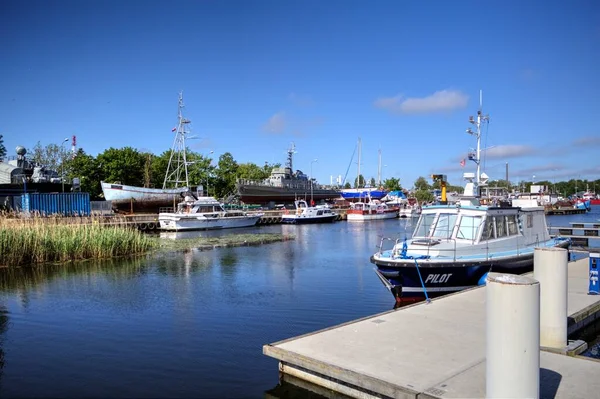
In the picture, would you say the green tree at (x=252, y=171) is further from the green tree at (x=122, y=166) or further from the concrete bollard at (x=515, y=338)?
the concrete bollard at (x=515, y=338)

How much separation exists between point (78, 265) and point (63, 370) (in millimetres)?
14764

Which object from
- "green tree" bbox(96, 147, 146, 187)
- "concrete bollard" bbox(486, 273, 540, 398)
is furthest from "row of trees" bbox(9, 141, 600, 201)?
"concrete bollard" bbox(486, 273, 540, 398)

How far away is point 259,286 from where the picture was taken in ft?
63.0

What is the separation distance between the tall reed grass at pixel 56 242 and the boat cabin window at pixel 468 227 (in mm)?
19030

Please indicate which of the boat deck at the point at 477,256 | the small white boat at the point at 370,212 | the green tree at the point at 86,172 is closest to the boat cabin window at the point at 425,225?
the boat deck at the point at 477,256

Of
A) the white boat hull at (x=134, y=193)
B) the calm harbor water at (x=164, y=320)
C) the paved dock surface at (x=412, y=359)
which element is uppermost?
the white boat hull at (x=134, y=193)

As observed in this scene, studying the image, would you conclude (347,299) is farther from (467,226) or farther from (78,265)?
(78,265)

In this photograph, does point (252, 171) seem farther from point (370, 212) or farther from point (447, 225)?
point (447, 225)

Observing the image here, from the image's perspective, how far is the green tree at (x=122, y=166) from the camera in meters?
72.1

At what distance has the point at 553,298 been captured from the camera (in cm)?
813

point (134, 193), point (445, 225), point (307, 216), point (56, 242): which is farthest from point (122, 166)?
point (445, 225)

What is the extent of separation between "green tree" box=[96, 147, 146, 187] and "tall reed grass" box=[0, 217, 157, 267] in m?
48.0

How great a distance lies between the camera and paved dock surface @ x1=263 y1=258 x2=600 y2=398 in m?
6.52

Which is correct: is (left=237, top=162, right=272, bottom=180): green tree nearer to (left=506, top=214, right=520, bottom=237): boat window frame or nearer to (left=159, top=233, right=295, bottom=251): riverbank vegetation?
(left=159, top=233, right=295, bottom=251): riverbank vegetation
